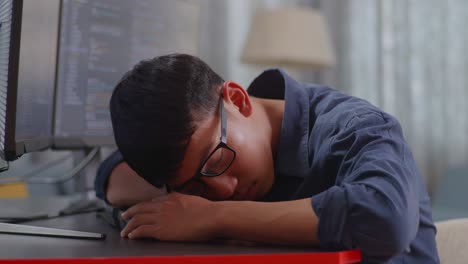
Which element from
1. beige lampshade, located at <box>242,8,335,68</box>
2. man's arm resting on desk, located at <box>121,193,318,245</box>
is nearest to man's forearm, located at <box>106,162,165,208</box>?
man's arm resting on desk, located at <box>121,193,318,245</box>

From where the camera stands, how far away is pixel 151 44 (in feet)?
4.74

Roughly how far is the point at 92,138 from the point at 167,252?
0.80 meters

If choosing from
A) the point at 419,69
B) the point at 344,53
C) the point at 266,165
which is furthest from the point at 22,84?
the point at 344,53

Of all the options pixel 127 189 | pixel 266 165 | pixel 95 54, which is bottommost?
pixel 127 189

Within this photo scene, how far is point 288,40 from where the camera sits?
2.72 metres

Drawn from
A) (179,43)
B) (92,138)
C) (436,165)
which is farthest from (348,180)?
(436,165)

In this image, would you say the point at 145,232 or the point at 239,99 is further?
the point at 239,99

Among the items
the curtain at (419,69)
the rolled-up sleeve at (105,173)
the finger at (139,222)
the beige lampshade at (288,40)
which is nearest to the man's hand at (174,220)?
the finger at (139,222)

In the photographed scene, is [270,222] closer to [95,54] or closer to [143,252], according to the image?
[143,252]

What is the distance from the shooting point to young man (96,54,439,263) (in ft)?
1.95

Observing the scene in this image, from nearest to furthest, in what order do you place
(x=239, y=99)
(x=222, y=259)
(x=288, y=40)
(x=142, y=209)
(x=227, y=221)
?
1. (x=222, y=259)
2. (x=227, y=221)
3. (x=142, y=209)
4. (x=239, y=99)
5. (x=288, y=40)

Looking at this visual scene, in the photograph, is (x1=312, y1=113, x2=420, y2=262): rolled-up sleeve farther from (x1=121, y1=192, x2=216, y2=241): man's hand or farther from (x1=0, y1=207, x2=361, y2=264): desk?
(x1=121, y1=192, x2=216, y2=241): man's hand

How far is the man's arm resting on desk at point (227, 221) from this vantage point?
2.00ft

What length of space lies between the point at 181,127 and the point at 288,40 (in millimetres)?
2070
